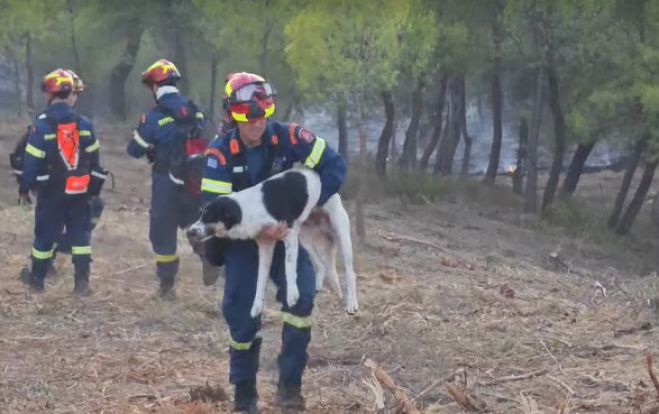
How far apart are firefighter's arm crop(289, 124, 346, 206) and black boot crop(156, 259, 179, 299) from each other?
172 inches

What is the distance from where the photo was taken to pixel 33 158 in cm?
1047

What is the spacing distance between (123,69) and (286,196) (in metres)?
33.2

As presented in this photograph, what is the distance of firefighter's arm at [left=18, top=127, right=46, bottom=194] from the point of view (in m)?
10.5

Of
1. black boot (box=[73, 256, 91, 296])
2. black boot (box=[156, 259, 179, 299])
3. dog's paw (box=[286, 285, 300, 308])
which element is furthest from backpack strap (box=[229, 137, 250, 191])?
black boot (box=[73, 256, 91, 296])

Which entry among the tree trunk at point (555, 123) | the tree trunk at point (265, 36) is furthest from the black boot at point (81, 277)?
the tree trunk at point (265, 36)

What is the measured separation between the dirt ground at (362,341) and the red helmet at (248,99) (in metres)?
1.51

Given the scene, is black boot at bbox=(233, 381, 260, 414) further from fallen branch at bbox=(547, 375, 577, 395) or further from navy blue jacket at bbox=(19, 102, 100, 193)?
navy blue jacket at bbox=(19, 102, 100, 193)

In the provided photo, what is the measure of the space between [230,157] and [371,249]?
1183 cm

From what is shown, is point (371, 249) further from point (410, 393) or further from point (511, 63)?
point (511, 63)

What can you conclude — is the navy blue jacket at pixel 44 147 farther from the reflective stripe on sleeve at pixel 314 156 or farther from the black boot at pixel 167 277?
the reflective stripe on sleeve at pixel 314 156

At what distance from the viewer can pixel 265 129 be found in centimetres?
679

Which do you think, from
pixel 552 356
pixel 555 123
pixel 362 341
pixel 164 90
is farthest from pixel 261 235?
pixel 555 123

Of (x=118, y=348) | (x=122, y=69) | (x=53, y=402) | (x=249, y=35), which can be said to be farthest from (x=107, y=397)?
(x=122, y=69)

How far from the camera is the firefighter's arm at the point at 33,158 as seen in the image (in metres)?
10.5
